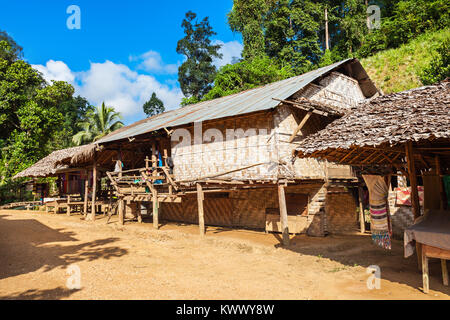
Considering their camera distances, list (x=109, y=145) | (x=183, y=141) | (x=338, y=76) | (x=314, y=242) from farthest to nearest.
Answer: (x=109, y=145) → (x=338, y=76) → (x=183, y=141) → (x=314, y=242)

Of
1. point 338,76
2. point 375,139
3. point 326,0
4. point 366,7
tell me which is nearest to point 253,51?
point 326,0

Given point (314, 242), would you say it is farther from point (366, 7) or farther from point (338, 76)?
point (366, 7)

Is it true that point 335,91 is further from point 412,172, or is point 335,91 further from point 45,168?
point 45,168

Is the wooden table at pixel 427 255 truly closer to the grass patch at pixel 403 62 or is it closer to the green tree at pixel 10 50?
the grass patch at pixel 403 62

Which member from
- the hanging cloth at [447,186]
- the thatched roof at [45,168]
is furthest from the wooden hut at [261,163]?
the thatched roof at [45,168]

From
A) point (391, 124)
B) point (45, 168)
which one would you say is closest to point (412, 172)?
point (391, 124)

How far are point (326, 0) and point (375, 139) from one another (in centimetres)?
3118

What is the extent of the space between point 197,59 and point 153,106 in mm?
9405

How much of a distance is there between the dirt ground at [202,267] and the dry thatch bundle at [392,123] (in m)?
2.57

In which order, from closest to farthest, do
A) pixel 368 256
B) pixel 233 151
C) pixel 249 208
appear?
pixel 368 256 < pixel 233 151 < pixel 249 208

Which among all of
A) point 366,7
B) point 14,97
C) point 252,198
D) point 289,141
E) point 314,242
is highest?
point 366,7

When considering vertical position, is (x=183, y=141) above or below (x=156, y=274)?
above

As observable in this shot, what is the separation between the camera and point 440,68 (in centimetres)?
1396
